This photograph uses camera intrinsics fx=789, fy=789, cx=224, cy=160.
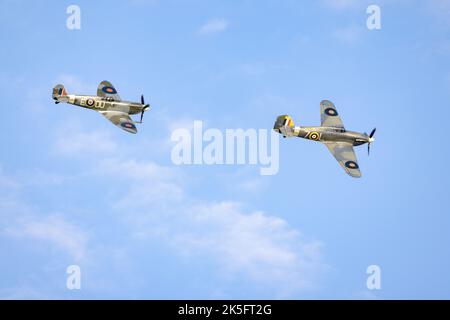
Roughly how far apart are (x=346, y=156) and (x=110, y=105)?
58.1 feet

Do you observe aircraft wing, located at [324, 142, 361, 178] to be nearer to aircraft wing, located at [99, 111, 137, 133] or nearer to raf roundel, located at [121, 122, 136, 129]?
raf roundel, located at [121, 122, 136, 129]

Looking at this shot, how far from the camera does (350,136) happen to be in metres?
57.5

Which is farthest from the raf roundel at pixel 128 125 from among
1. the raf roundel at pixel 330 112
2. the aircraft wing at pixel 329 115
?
the raf roundel at pixel 330 112

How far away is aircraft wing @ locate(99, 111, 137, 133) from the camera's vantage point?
2211 inches

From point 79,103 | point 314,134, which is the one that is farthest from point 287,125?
point 79,103

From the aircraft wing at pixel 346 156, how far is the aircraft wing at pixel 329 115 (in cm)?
233

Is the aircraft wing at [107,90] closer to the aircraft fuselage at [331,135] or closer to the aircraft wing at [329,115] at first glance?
the aircraft fuselage at [331,135]

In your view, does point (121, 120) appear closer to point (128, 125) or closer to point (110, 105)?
point (128, 125)

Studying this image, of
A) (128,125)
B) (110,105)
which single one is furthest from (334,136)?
(110,105)

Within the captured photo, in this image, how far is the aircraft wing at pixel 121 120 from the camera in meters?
56.2

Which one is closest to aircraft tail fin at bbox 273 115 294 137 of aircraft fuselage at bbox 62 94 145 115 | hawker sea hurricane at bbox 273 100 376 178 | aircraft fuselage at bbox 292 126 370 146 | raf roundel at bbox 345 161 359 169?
hawker sea hurricane at bbox 273 100 376 178

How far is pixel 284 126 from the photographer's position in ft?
186
